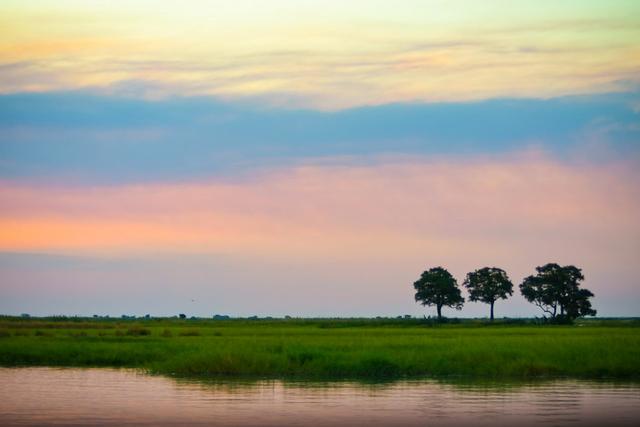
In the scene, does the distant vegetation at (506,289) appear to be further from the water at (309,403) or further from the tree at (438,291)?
the water at (309,403)

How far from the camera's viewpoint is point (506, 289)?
131375mm

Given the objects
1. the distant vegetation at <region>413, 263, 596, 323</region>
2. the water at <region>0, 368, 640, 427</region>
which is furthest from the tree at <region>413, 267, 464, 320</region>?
the water at <region>0, 368, 640, 427</region>

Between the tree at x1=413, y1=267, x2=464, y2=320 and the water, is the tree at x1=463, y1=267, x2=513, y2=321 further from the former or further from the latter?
the water

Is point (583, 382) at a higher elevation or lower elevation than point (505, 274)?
lower

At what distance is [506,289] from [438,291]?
9.66 meters

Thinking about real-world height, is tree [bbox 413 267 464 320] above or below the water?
above

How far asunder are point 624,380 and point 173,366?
20.4 m

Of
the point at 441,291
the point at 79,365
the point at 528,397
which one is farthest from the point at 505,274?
the point at 528,397

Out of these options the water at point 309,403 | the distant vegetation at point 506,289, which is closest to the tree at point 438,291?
the distant vegetation at point 506,289

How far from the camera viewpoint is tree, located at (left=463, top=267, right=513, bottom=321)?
131 metres

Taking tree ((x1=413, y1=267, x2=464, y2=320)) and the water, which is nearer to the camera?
the water

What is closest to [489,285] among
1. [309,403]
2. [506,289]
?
[506,289]

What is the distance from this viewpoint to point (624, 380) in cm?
3969

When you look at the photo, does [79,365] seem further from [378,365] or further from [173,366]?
[378,365]
